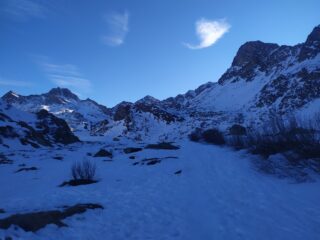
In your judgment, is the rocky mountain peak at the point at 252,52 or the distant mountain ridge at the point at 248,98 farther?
the rocky mountain peak at the point at 252,52

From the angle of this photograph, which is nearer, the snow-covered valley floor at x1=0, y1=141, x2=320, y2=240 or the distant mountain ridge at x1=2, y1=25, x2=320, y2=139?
the snow-covered valley floor at x1=0, y1=141, x2=320, y2=240

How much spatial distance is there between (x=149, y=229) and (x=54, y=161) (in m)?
23.4

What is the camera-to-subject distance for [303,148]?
16078mm

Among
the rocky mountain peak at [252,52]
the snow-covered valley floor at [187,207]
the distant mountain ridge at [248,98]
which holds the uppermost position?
the rocky mountain peak at [252,52]

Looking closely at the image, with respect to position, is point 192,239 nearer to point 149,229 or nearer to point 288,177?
point 149,229

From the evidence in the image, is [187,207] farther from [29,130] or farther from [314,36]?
[314,36]

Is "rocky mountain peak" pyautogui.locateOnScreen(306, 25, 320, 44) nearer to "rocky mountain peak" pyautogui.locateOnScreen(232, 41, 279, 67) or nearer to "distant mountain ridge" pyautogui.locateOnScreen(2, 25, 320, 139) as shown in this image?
"distant mountain ridge" pyautogui.locateOnScreen(2, 25, 320, 139)

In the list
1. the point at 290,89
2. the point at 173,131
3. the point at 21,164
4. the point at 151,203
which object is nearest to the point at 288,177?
the point at 151,203

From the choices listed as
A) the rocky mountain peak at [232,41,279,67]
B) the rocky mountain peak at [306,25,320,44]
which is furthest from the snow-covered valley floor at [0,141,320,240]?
the rocky mountain peak at [232,41,279,67]

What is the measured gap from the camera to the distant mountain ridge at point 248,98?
77.9 m

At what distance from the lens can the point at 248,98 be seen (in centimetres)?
10925

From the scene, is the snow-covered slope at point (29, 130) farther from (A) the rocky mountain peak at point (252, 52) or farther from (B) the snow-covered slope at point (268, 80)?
(A) the rocky mountain peak at point (252, 52)

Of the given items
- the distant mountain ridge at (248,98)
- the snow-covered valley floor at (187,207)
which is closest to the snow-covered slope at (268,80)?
the distant mountain ridge at (248,98)

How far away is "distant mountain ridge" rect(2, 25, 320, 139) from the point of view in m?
77.9
